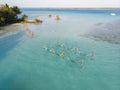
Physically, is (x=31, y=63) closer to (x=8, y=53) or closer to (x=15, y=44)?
(x=8, y=53)

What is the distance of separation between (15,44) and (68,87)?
16248 mm

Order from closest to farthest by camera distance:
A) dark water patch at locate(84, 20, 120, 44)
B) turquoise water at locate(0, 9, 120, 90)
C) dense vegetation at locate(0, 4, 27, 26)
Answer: turquoise water at locate(0, 9, 120, 90), dark water patch at locate(84, 20, 120, 44), dense vegetation at locate(0, 4, 27, 26)

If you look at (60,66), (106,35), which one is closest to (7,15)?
(106,35)

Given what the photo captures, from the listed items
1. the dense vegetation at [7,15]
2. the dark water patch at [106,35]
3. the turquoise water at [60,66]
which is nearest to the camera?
the turquoise water at [60,66]

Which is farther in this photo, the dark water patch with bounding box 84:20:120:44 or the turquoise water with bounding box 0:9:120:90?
the dark water patch with bounding box 84:20:120:44

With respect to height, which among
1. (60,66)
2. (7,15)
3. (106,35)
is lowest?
(60,66)

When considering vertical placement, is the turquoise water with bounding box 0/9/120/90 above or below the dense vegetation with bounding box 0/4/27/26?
below

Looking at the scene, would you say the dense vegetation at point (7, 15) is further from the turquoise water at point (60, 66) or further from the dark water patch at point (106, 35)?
the dark water patch at point (106, 35)

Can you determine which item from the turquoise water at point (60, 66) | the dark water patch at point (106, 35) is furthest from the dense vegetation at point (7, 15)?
the dark water patch at point (106, 35)

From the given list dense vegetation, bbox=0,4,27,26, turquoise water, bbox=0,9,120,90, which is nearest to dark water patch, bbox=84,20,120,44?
turquoise water, bbox=0,9,120,90

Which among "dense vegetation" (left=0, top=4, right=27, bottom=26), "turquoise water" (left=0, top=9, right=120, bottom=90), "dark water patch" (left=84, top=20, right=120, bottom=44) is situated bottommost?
"turquoise water" (left=0, top=9, right=120, bottom=90)

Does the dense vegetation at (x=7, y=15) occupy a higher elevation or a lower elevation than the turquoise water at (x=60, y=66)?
higher

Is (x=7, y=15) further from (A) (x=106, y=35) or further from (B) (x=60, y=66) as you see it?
(B) (x=60, y=66)

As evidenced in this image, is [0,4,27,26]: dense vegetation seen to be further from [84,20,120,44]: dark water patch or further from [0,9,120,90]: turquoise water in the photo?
[84,20,120,44]: dark water patch
